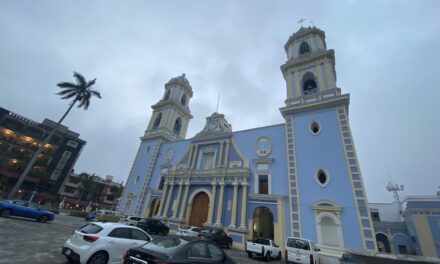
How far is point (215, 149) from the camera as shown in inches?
972

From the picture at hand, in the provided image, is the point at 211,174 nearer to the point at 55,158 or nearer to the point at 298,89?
the point at 298,89

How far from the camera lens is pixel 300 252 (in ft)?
37.3

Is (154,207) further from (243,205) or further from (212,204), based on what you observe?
(243,205)

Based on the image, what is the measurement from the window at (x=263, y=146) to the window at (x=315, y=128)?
453 centimetres

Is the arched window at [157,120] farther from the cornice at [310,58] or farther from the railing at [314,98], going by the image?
the railing at [314,98]

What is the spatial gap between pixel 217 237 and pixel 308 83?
19.4 metres

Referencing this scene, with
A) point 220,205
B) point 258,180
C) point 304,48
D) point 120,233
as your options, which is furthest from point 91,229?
point 304,48

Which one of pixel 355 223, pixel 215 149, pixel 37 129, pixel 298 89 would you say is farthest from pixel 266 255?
pixel 37 129

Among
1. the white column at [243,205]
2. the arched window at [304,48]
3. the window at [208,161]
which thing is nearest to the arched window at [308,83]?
the arched window at [304,48]

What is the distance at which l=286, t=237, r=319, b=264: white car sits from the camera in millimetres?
11023

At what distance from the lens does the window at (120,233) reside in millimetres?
6807

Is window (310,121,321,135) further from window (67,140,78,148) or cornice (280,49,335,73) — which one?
window (67,140,78,148)

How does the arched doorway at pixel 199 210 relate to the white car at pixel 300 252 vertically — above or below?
above

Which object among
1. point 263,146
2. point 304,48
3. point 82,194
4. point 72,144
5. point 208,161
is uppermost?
point 304,48
